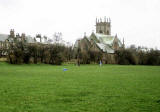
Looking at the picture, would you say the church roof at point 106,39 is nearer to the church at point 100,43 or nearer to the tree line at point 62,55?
the church at point 100,43

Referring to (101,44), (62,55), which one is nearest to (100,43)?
(101,44)

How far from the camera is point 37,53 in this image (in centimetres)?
6094

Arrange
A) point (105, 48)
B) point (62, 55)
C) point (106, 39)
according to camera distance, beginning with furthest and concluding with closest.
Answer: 1. point (106, 39)
2. point (105, 48)
3. point (62, 55)

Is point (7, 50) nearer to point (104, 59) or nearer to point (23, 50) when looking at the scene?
point (23, 50)

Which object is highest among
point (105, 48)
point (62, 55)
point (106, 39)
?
point (106, 39)

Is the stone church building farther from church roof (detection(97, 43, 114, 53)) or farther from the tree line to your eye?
the tree line

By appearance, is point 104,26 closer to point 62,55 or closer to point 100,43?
point 100,43

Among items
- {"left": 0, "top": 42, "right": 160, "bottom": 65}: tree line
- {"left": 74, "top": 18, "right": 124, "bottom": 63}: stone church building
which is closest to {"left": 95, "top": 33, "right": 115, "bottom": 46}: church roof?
{"left": 74, "top": 18, "right": 124, "bottom": 63}: stone church building

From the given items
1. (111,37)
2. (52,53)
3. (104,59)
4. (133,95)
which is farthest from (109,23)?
(133,95)

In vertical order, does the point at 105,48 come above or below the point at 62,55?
above

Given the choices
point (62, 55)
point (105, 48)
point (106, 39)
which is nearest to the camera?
point (62, 55)

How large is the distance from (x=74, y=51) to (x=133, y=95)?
196 ft

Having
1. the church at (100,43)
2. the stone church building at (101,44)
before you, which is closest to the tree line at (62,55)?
the stone church building at (101,44)

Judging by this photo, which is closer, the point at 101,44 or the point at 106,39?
the point at 101,44
